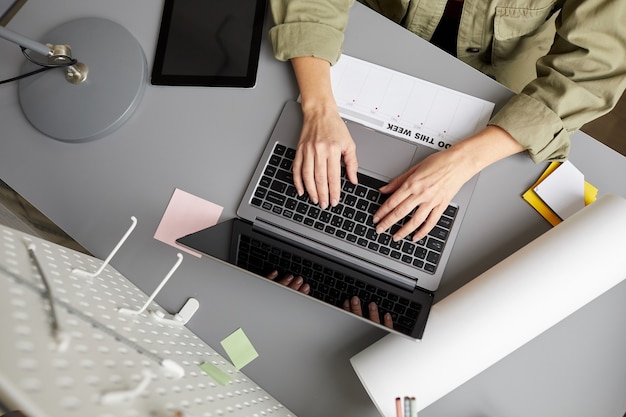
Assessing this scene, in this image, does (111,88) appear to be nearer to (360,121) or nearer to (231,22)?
(231,22)

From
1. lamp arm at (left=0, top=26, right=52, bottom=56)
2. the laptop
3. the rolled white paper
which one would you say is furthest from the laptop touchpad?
lamp arm at (left=0, top=26, right=52, bottom=56)

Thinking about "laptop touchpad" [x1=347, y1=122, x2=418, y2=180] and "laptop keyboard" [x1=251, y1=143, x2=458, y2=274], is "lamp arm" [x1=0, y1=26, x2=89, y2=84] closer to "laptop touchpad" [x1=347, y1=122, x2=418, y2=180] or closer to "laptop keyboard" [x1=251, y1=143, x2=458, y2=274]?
"laptop keyboard" [x1=251, y1=143, x2=458, y2=274]

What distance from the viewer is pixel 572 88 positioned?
735 mm

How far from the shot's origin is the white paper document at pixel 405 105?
798 millimetres

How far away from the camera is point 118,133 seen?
86 cm

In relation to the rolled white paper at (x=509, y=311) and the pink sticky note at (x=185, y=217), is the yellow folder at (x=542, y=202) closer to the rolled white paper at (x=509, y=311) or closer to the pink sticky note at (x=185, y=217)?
the rolled white paper at (x=509, y=311)

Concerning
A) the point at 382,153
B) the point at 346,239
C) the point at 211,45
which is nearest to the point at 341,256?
the point at 346,239

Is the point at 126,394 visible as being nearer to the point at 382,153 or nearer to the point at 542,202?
the point at 382,153

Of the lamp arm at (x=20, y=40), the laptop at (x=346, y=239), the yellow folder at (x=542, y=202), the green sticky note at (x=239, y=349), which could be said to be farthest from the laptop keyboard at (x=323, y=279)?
the lamp arm at (x=20, y=40)

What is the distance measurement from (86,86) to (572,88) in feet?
2.58

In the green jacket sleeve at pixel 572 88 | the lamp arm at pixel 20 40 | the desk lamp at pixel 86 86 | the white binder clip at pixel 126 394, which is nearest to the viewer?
the white binder clip at pixel 126 394

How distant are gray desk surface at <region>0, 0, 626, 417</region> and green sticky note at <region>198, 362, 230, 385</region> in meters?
0.11

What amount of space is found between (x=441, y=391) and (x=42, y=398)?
0.50 metres

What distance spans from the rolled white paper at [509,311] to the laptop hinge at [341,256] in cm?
8
